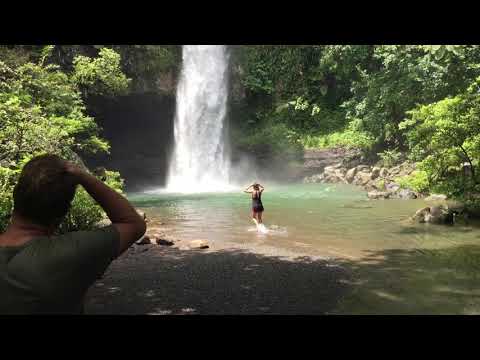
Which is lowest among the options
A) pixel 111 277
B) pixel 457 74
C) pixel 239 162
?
pixel 111 277

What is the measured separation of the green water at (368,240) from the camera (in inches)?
267

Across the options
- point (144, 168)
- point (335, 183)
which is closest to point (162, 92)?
point (144, 168)

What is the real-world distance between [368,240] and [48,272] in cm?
1045

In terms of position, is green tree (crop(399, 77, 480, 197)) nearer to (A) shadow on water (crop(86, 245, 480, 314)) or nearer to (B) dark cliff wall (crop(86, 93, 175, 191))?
(A) shadow on water (crop(86, 245, 480, 314))

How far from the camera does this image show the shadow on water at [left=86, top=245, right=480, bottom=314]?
247 inches

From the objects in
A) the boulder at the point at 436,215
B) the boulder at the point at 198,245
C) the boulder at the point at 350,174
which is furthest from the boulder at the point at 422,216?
the boulder at the point at 350,174

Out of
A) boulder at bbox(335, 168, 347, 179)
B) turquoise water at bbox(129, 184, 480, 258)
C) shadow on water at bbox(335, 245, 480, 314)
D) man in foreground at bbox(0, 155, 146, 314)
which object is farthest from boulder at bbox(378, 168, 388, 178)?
man in foreground at bbox(0, 155, 146, 314)

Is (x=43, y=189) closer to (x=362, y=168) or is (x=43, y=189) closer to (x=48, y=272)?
(x=48, y=272)

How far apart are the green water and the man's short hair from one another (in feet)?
16.3

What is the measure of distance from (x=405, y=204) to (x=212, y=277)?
42.3 ft

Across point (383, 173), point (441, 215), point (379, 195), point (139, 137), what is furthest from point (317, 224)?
point (139, 137)

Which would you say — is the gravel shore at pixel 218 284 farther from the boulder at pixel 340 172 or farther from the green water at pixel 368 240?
the boulder at pixel 340 172

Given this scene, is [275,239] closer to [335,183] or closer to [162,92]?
[335,183]
